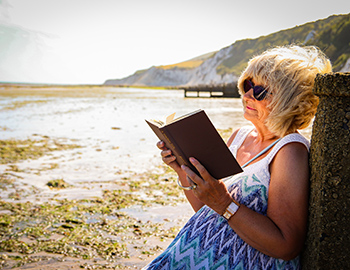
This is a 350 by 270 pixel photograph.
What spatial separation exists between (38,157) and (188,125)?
283 inches

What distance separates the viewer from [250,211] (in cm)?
153

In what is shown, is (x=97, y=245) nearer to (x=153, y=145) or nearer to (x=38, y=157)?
(x=38, y=157)

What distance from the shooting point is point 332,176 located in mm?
1278

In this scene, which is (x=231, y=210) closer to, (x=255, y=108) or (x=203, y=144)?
(x=203, y=144)

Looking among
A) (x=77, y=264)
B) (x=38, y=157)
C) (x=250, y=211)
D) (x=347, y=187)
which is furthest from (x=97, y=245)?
(x=38, y=157)

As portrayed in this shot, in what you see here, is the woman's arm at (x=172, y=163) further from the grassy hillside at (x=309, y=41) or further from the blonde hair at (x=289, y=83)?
the grassy hillside at (x=309, y=41)

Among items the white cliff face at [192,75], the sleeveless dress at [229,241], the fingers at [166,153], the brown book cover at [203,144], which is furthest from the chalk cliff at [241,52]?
the brown book cover at [203,144]

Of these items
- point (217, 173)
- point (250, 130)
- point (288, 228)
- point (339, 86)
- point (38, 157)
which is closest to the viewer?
point (339, 86)

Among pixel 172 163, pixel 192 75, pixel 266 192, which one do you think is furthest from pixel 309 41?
pixel 266 192

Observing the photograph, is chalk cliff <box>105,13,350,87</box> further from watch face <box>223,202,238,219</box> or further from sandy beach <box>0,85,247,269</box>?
watch face <box>223,202,238,219</box>

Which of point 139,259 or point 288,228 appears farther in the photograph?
point 139,259

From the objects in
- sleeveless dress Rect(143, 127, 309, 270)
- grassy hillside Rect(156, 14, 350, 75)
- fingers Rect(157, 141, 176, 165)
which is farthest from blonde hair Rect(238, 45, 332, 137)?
grassy hillside Rect(156, 14, 350, 75)

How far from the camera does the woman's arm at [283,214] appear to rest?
4.72 ft

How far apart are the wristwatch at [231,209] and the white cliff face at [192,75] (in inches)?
3718
